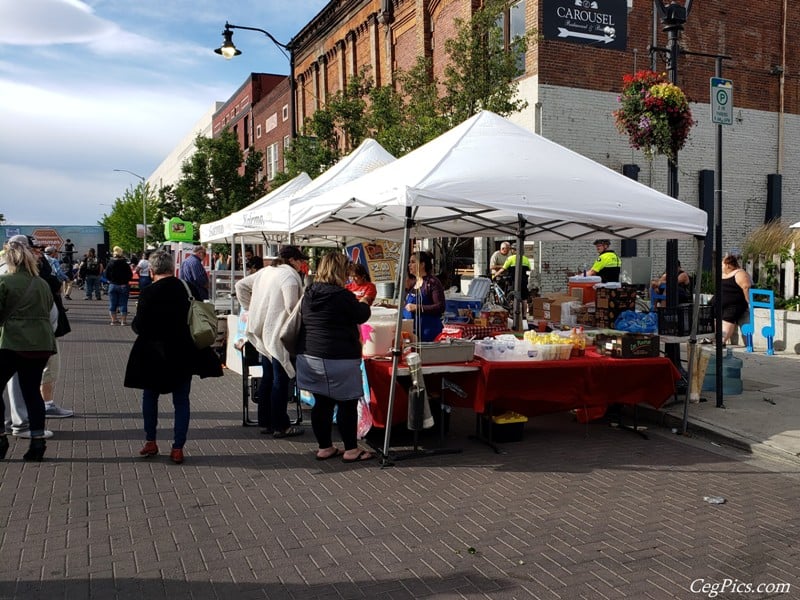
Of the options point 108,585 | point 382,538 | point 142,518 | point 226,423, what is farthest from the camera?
point 226,423

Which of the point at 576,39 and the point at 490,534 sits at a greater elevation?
the point at 576,39

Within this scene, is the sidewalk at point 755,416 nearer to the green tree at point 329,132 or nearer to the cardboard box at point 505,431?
the cardboard box at point 505,431

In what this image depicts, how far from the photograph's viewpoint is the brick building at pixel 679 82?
1711cm

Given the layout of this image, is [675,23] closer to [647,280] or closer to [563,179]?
[563,179]

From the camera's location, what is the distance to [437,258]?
19938mm

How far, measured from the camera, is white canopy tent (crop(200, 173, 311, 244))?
11086mm

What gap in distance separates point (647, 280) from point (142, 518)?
28.3 ft

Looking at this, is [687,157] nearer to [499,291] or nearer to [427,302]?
[499,291]

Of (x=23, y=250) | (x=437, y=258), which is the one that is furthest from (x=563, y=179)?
(x=437, y=258)

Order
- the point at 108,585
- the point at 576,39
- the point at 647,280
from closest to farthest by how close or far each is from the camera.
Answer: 1. the point at 108,585
2. the point at 647,280
3. the point at 576,39

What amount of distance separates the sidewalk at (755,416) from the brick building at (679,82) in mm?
7065

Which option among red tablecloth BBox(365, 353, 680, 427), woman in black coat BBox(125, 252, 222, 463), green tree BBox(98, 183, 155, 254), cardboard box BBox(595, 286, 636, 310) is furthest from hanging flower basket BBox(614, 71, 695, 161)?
green tree BBox(98, 183, 155, 254)

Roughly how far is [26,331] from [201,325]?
1.51m

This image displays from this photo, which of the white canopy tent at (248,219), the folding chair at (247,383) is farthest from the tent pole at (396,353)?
the white canopy tent at (248,219)
